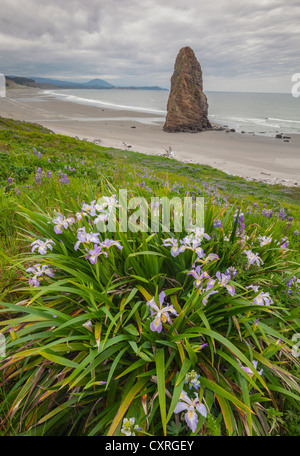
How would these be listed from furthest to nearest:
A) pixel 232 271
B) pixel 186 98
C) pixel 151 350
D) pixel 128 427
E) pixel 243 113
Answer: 1. pixel 243 113
2. pixel 186 98
3. pixel 232 271
4. pixel 151 350
5. pixel 128 427

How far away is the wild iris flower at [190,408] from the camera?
1492 millimetres

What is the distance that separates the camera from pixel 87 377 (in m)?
1.81

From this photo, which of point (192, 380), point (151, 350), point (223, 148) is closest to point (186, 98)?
point (223, 148)

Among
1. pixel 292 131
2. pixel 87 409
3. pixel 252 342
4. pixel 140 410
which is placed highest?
pixel 292 131

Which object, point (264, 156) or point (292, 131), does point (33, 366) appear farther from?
point (292, 131)

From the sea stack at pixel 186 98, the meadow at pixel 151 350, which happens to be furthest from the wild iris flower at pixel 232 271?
the sea stack at pixel 186 98

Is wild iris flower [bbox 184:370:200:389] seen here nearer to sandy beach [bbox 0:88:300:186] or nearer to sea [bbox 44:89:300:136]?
sandy beach [bbox 0:88:300:186]

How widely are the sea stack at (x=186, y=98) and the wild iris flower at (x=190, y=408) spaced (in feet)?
160

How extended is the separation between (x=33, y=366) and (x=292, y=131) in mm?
57095

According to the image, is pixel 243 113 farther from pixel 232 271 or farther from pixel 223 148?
pixel 232 271

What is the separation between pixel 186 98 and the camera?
161 feet

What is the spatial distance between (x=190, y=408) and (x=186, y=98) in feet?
177
